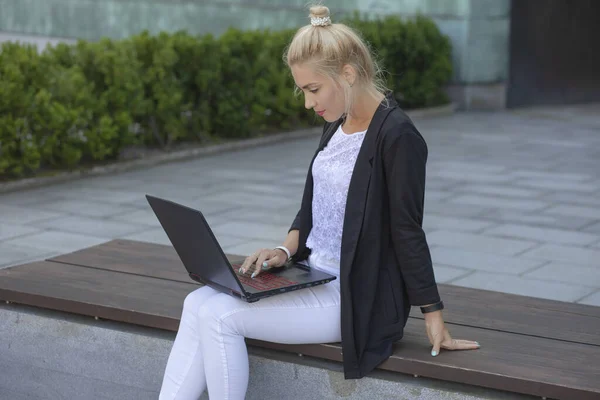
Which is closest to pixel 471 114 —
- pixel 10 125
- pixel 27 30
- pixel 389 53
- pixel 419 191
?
pixel 389 53

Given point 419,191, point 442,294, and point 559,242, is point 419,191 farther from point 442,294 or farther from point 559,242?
point 559,242

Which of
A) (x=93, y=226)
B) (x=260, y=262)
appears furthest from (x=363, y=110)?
(x=93, y=226)

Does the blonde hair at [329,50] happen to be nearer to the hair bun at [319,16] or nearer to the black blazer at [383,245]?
the hair bun at [319,16]

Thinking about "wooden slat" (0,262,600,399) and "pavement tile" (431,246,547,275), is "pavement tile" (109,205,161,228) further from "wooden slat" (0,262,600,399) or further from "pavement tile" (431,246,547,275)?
"wooden slat" (0,262,600,399)

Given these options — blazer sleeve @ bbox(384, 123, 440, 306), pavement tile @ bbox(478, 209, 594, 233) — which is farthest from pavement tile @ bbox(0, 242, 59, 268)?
blazer sleeve @ bbox(384, 123, 440, 306)

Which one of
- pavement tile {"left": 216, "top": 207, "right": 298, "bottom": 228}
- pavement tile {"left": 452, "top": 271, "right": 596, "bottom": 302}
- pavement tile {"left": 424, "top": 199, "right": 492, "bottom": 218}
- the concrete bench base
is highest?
the concrete bench base

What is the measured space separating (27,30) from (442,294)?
1681 cm

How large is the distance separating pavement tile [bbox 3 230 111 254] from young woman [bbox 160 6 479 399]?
324cm

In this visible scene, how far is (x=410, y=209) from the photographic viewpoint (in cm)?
335

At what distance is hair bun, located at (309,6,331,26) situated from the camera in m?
3.44

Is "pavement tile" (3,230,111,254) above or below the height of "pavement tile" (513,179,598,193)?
above

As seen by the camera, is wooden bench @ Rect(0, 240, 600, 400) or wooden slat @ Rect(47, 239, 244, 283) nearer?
wooden bench @ Rect(0, 240, 600, 400)

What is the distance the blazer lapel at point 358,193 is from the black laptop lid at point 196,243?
1.23ft

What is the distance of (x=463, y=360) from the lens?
3367 millimetres
